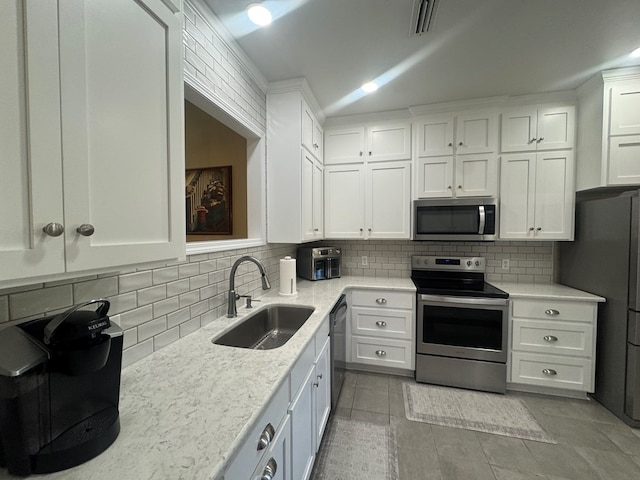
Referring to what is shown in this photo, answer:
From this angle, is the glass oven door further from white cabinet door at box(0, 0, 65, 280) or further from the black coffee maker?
white cabinet door at box(0, 0, 65, 280)

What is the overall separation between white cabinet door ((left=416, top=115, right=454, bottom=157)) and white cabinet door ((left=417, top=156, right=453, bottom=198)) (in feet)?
0.23

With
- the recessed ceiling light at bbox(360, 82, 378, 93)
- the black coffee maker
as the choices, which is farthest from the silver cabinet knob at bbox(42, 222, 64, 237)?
the recessed ceiling light at bbox(360, 82, 378, 93)

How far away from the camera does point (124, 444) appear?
0.64 metres

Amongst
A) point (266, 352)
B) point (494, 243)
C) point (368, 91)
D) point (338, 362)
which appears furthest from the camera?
point (494, 243)

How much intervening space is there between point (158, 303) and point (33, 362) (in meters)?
0.66

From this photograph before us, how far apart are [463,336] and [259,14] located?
284 centimetres

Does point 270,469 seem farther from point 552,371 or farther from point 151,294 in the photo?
point 552,371

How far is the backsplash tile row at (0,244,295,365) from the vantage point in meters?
0.75

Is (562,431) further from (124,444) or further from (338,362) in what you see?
(124,444)

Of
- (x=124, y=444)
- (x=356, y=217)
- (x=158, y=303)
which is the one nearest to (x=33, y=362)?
(x=124, y=444)

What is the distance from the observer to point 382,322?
250 cm

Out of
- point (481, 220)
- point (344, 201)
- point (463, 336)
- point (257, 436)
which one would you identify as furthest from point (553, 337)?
point (257, 436)

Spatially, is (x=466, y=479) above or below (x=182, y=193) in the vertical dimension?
below

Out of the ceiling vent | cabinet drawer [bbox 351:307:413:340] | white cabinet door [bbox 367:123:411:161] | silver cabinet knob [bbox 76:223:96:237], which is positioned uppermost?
the ceiling vent
